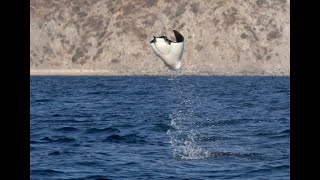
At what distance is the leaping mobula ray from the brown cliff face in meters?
137

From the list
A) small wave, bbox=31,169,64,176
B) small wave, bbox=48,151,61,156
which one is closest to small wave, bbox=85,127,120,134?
small wave, bbox=48,151,61,156

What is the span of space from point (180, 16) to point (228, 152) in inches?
5317

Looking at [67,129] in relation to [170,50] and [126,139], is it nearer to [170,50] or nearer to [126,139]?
[126,139]

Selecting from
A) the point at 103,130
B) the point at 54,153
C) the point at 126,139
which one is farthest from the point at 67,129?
the point at 54,153

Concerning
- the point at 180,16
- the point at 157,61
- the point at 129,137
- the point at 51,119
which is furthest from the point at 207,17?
the point at 129,137

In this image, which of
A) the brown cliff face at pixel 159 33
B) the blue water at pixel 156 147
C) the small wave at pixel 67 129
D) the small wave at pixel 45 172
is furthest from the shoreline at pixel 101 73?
the small wave at pixel 45 172

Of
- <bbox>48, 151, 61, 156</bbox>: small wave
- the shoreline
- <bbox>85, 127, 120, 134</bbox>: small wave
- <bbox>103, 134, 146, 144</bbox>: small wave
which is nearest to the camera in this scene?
<bbox>48, 151, 61, 156</bbox>: small wave

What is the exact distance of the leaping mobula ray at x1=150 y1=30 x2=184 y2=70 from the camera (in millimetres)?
12438

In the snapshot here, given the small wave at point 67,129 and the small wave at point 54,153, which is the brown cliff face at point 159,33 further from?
the small wave at point 54,153

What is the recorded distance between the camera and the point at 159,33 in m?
157

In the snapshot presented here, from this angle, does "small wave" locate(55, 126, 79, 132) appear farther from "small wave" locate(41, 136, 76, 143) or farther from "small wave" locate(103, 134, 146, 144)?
"small wave" locate(103, 134, 146, 144)

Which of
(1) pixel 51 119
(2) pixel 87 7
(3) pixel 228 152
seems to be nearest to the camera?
(3) pixel 228 152

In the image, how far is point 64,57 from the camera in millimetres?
156500
